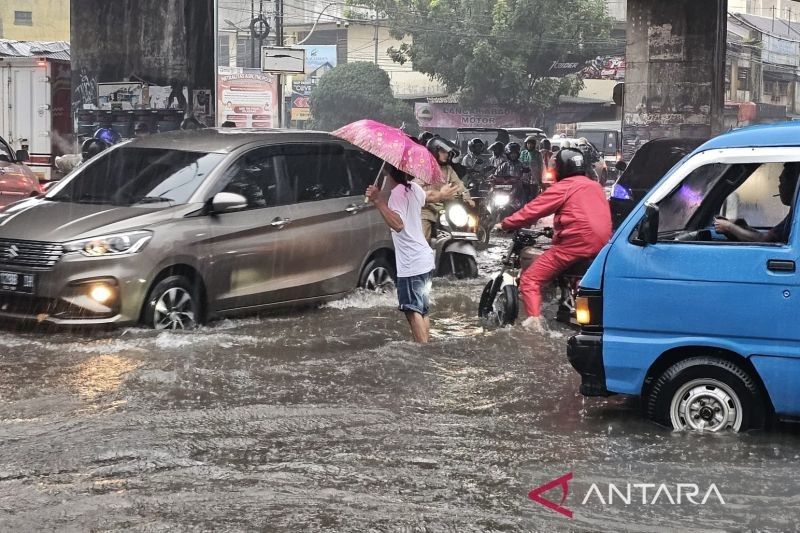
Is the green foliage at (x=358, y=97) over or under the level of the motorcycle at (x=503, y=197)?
over

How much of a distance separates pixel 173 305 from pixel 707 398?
4525mm

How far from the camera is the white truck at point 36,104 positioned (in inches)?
926

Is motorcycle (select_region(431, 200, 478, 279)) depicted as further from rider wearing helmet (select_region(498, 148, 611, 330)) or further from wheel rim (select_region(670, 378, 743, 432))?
wheel rim (select_region(670, 378, 743, 432))

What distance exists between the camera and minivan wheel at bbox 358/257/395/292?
1081cm

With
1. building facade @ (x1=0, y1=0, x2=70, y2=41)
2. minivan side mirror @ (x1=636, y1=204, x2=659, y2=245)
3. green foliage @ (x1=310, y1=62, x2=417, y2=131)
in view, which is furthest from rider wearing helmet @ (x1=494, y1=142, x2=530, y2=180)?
building facade @ (x1=0, y1=0, x2=70, y2=41)

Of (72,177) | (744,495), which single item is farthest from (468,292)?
(744,495)

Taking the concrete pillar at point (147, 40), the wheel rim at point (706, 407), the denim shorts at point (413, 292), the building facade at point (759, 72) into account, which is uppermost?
the building facade at point (759, 72)

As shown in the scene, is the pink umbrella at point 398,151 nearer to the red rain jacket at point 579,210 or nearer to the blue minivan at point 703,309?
the red rain jacket at point 579,210

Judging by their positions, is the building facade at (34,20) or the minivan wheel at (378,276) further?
the building facade at (34,20)

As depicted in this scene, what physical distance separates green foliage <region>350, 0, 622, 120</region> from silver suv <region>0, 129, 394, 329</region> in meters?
41.3

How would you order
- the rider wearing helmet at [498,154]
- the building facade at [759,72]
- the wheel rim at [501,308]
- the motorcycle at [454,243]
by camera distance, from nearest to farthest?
the wheel rim at [501,308], the motorcycle at [454,243], the rider wearing helmet at [498,154], the building facade at [759,72]

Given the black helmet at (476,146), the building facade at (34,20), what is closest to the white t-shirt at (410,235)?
the black helmet at (476,146)

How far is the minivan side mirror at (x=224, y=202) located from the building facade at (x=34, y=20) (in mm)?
47495

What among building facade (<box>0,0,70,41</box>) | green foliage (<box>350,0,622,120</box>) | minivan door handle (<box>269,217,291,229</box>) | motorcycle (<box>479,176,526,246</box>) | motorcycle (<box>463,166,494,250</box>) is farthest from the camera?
building facade (<box>0,0,70,41</box>)
